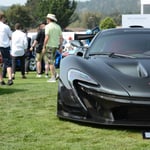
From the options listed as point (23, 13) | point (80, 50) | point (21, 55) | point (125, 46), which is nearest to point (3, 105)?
point (80, 50)

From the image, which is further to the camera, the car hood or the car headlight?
the car headlight

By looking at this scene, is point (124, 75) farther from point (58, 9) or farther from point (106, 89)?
point (58, 9)

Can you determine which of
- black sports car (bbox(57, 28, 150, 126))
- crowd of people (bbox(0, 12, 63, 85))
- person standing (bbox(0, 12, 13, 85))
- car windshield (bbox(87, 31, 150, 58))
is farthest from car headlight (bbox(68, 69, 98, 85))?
person standing (bbox(0, 12, 13, 85))

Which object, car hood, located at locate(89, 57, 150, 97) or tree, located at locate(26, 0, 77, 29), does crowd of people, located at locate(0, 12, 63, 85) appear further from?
tree, located at locate(26, 0, 77, 29)

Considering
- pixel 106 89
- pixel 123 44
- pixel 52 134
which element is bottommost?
pixel 52 134

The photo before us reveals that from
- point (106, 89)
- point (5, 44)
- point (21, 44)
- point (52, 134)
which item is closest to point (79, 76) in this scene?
point (106, 89)

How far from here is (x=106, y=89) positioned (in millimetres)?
5027

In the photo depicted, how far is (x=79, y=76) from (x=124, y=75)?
521 mm

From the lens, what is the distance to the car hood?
195 inches

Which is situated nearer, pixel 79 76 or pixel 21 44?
pixel 79 76

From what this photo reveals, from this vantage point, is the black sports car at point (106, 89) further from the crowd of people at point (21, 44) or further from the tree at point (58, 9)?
the tree at point (58, 9)

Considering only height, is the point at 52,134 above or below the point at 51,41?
below

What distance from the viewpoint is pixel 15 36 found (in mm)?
13852

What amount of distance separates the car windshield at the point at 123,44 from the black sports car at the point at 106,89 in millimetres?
215
